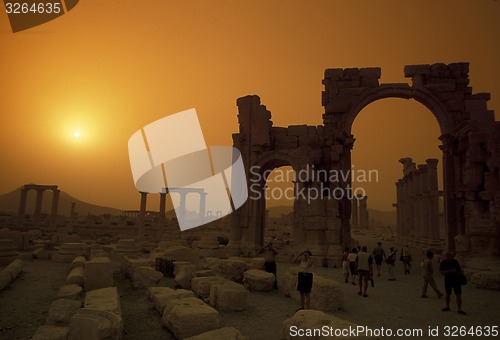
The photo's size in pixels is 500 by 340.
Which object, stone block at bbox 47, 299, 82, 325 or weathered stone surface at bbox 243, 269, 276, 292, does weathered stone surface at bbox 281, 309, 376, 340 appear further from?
weathered stone surface at bbox 243, 269, 276, 292

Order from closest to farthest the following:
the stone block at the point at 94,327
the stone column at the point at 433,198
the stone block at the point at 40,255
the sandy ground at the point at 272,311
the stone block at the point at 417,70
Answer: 1. the stone block at the point at 94,327
2. the sandy ground at the point at 272,311
3. the stone block at the point at 40,255
4. the stone block at the point at 417,70
5. the stone column at the point at 433,198

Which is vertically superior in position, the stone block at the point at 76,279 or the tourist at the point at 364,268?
the tourist at the point at 364,268

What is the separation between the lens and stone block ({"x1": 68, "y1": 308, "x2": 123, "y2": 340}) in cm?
431

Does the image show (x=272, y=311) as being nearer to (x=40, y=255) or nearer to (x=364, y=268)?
(x=364, y=268)

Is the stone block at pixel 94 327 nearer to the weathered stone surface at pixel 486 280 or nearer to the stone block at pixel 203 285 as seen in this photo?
the stone block at pixel 203 285

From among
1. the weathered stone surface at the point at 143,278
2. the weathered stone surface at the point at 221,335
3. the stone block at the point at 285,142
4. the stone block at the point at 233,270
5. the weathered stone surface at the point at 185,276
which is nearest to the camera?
the weathered stone surface at the point at 221,335

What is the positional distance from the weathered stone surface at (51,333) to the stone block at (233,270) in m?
5.50

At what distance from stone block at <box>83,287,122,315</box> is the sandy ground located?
49 centimetres

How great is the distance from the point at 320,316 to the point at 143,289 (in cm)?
558

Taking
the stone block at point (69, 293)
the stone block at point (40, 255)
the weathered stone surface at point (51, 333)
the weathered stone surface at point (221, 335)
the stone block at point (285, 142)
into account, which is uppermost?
the stone block at point (285, 142)

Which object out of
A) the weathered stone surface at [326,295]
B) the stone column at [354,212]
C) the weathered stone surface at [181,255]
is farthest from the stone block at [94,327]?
the stone column at [354,212]

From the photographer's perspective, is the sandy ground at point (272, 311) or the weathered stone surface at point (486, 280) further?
the weathered stone surface at point (486, 280)

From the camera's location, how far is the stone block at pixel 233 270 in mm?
9875

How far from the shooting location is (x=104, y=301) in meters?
Result: 5.71
